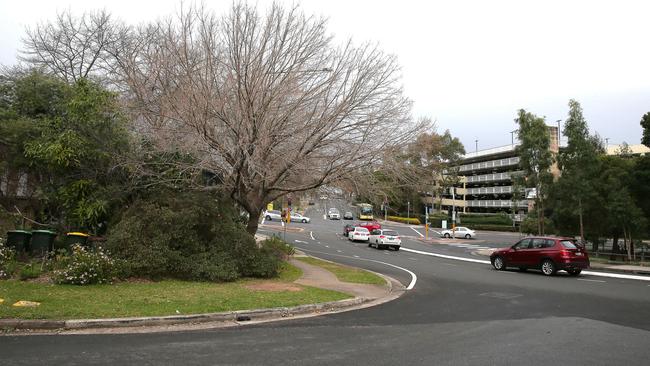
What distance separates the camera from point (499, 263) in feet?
70.8

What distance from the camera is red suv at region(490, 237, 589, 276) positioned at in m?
18.6

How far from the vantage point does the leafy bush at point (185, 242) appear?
1338 cm

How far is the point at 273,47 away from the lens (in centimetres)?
1482

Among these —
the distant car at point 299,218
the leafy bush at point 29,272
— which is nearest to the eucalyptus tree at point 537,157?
the leafy bush at point 29,272

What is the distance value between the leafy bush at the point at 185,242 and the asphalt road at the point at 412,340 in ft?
16.5

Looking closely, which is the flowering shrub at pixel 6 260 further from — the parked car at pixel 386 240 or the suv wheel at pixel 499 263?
the parked car at pixel 386 240

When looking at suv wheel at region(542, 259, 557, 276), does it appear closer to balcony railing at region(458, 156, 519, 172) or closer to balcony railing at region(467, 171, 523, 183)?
balcony railing at region(458, 156, 519, 172)

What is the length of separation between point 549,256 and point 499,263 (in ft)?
9.37

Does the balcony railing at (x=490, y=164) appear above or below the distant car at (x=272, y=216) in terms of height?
above

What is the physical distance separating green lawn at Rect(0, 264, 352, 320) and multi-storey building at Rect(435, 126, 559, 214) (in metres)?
71.6

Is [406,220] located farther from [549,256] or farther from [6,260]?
[6,260]

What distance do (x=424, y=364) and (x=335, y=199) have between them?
13.3 m

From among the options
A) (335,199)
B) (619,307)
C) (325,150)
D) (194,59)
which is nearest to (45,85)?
(194,59)

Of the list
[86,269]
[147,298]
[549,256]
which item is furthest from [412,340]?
[549,256]
